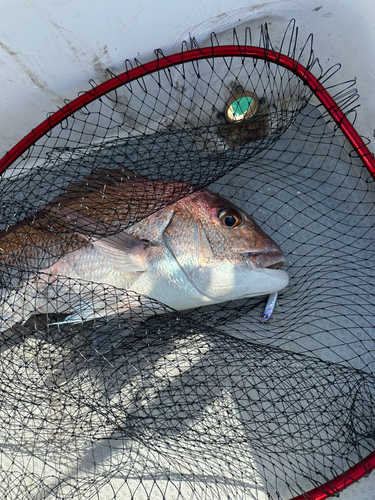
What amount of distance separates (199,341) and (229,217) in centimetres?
62

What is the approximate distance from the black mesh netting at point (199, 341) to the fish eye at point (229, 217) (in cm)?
18

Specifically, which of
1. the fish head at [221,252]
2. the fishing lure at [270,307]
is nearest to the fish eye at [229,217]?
the fish head at [221,252]

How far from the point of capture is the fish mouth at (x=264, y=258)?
1775 millimetres

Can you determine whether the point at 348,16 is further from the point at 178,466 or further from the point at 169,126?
the point at 178,466

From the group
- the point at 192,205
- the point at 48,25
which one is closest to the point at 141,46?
the point at 48,25

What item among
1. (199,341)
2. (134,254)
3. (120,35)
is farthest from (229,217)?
(120,35)

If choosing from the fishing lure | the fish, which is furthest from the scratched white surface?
the fishing lure

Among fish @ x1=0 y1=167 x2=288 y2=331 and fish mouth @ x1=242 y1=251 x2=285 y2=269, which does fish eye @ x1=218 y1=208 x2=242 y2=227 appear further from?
fish mouth @ x1=242 y1=251 x2=285 y2=269

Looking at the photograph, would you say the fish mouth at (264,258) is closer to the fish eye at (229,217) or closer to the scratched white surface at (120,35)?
the fish eye at (229,217)

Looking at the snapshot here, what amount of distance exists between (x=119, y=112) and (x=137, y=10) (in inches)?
19.8

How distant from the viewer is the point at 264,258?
5.86 ft

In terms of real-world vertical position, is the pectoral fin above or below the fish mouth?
below

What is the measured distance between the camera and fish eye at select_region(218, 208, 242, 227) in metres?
1.82

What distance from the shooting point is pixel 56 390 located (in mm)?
2008
